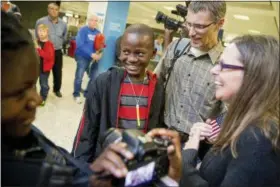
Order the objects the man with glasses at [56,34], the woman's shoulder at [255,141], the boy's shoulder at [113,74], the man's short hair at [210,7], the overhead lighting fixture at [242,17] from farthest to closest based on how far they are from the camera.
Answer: the overhead lighting fixture at [242,17], the man with glasses at [56,34], the man's short hair at [210,7], the boy's shoulder at [113,74], the woman's shoulder at [255,141]

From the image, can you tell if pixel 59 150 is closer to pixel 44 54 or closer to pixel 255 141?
pixel 255 141

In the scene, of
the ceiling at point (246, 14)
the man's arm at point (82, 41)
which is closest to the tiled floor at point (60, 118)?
the man's arm at point (82, 41)

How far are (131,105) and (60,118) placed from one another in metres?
2.61

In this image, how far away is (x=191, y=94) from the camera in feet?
5.22

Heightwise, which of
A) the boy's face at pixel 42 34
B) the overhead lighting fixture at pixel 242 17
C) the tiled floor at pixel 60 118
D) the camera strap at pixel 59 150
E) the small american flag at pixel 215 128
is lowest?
the tiled floor at pixel 60 118

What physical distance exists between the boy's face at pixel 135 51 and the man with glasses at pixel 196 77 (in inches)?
9.9

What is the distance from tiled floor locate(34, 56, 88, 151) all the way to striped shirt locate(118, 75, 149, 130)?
1494 mm

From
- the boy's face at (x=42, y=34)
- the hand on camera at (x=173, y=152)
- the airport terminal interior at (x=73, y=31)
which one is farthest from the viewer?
the boy's face at (x=42, y=34)

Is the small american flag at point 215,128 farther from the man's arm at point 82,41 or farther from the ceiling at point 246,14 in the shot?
the ceiling at point 246,14

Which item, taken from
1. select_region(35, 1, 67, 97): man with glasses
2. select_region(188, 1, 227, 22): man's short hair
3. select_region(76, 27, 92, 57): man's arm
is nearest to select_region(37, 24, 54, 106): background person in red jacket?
select_region(35, 1, 67, 97): man with glasses

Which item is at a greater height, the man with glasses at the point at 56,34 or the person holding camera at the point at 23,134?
the person holding camera at the point at 23,134

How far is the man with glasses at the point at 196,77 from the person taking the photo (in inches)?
61.8

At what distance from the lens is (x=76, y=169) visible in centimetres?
72

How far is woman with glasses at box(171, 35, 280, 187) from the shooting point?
3.18 ft
